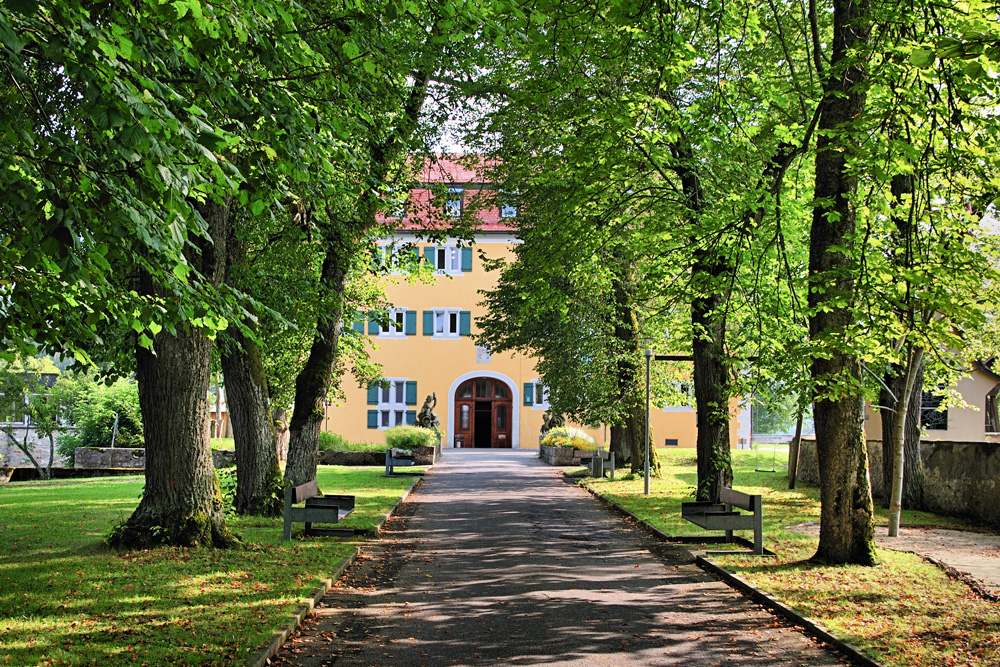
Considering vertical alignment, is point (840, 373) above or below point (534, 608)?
above

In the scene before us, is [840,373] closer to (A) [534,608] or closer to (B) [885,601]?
(B) [885,601]

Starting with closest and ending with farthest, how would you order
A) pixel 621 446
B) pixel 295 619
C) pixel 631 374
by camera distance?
pixel 295 619, pixel 631 374, pixel 621 446

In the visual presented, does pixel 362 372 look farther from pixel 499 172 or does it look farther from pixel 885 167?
pixel 885 167

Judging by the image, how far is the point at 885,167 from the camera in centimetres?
911

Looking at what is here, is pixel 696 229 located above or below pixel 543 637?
above

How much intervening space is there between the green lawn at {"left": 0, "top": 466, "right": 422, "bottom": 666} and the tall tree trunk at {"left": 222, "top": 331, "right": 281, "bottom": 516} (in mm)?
694

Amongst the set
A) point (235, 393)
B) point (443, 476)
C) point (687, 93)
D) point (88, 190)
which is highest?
point (687, 93)

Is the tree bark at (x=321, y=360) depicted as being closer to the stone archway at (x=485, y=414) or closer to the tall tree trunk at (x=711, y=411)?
the tall tree trunk at (x=711, y=411)

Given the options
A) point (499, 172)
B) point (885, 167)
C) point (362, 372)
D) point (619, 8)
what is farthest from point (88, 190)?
point (362, 372)

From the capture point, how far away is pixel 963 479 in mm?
17453

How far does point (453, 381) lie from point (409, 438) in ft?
51.6

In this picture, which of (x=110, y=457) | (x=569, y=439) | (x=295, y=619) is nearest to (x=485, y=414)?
(x=569, y=439)

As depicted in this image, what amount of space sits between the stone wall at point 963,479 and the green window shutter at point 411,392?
3393 cm

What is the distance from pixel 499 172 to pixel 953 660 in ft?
52.6
